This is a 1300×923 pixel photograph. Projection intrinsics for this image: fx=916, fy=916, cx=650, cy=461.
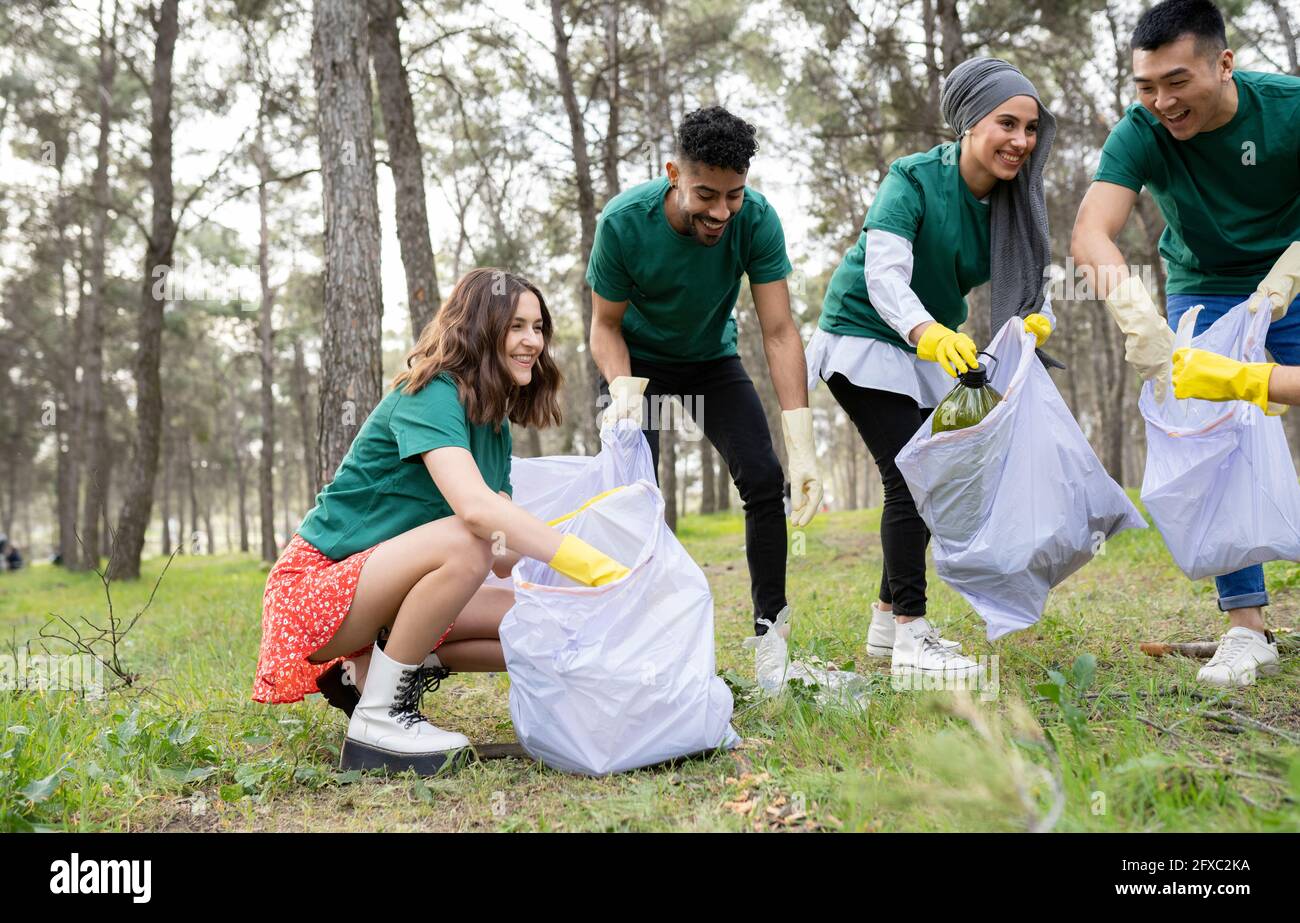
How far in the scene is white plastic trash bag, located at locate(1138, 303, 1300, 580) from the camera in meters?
2.35

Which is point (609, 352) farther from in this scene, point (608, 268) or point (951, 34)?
point (951, 34)

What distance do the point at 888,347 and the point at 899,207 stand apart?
0.42 meters

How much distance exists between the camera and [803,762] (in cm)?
204

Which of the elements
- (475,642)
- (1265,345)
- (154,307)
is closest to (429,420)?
(475,642)

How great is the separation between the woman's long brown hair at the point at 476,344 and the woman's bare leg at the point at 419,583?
1.08ft

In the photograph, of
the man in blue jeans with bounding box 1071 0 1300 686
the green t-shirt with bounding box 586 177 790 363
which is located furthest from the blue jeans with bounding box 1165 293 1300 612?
the green t-shirt with bounding box 586 177 790 363

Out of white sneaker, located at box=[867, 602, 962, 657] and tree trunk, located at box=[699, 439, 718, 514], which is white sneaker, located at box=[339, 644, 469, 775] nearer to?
white sneaker, located at box=[867, 602, 962, 657]

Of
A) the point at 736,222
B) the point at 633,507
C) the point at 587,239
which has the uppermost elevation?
the point at 587,239

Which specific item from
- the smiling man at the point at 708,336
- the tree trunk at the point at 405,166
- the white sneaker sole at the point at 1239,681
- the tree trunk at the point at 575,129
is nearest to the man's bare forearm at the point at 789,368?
the smiling man at the point at 708,336

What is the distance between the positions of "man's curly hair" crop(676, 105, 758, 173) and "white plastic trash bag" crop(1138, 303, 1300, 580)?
133 centimetres
